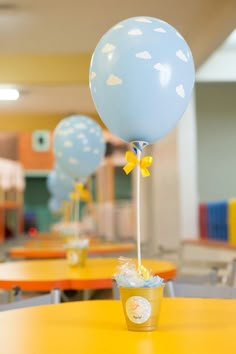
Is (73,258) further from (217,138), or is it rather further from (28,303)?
(217,138)

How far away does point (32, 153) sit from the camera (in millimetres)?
21578

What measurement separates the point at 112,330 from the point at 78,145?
2789 mm

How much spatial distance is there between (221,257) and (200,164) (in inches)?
74.6

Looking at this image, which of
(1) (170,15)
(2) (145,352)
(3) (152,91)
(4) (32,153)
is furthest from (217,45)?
(4) (32,153)

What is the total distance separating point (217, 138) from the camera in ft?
26.5

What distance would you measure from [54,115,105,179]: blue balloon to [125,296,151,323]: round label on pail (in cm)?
274

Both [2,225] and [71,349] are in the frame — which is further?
[2,225]

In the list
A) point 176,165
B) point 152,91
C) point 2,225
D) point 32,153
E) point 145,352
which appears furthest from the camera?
point 32,153

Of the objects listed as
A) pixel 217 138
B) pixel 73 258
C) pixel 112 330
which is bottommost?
pixel 112 330

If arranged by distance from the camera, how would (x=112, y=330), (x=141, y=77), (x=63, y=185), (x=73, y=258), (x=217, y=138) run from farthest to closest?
(x=217, y=138) → (x=63, y=185) → (x=73, y=258) → (x=141, y=77) → (x=112, y=330)

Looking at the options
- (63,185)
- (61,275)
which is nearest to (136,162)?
(61,275)

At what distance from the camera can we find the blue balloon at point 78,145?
4.49 metres

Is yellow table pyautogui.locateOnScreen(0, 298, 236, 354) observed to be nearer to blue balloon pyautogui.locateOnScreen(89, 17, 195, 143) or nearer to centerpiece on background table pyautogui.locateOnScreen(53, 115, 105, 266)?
blue balloon pyautogui.locateOnScreen(89, 17, 195, 143)

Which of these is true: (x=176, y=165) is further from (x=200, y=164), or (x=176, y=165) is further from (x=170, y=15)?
(x=170, y=15)
